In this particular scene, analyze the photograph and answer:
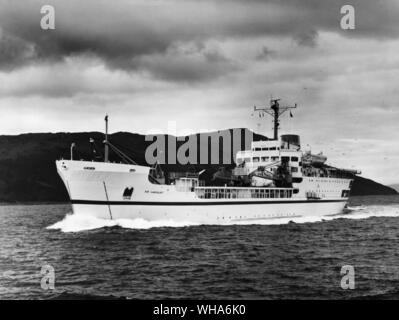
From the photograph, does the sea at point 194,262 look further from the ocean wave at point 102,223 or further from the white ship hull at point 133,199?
the white ship hull at point 133,199

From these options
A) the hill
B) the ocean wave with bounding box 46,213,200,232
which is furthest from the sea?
the hill

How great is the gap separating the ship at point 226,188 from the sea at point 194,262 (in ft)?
4.78

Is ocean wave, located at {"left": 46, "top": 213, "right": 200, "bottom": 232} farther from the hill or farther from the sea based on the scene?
the hill

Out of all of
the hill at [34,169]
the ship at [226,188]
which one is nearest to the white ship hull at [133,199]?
the ship at [226,188]

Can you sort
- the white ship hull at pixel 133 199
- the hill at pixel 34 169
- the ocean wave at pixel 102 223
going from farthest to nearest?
the hill at pixel 34 169, the ocean wave at pixel 102 223, the white ship hull at pixel 133 199

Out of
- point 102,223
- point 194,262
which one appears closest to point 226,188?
point 102,223

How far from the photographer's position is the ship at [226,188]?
35625mm

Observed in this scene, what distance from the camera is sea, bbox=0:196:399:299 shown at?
18016mm

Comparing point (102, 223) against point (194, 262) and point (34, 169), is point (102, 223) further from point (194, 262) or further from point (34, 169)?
point (34, 169)

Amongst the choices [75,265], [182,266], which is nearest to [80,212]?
A: [75,265]
